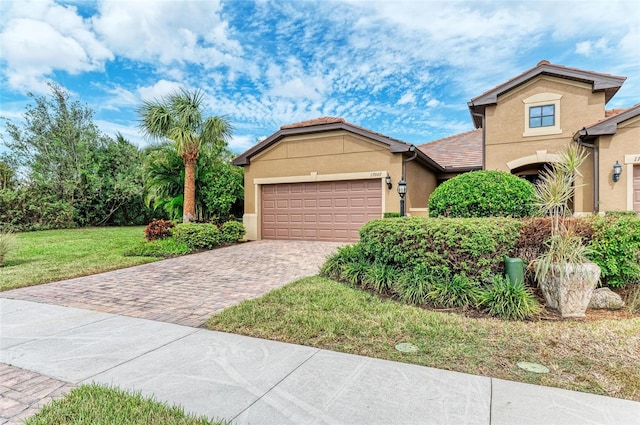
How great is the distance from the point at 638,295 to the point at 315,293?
4753 mm

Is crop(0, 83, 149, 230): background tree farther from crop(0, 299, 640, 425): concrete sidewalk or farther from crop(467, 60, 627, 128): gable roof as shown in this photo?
crop(467, 60, 627, 128): gable roof

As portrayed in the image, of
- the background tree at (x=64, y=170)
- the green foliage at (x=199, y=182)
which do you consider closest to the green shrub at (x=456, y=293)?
the green foliage at (x=199, y=182)

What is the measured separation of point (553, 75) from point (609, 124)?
2604 mm

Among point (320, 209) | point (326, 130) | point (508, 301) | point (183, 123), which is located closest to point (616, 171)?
point (508, 301)

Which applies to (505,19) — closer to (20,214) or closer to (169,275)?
(169,275)

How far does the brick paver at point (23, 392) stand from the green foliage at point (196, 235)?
8159 mm

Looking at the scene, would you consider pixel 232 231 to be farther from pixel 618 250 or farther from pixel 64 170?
pixel 64 170

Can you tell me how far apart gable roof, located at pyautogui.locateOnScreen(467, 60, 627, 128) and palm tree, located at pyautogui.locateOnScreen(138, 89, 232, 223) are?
32.5 ft

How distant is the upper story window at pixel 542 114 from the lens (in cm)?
1184

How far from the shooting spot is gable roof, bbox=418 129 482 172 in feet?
46.8

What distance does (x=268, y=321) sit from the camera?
14.3 feet

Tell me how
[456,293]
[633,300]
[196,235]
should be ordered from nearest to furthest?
[633,300] → [456,293] → [196,235]

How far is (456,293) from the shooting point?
494cm

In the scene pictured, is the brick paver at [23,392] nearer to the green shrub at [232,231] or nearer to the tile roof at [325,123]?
the green shrub at [232,231]
